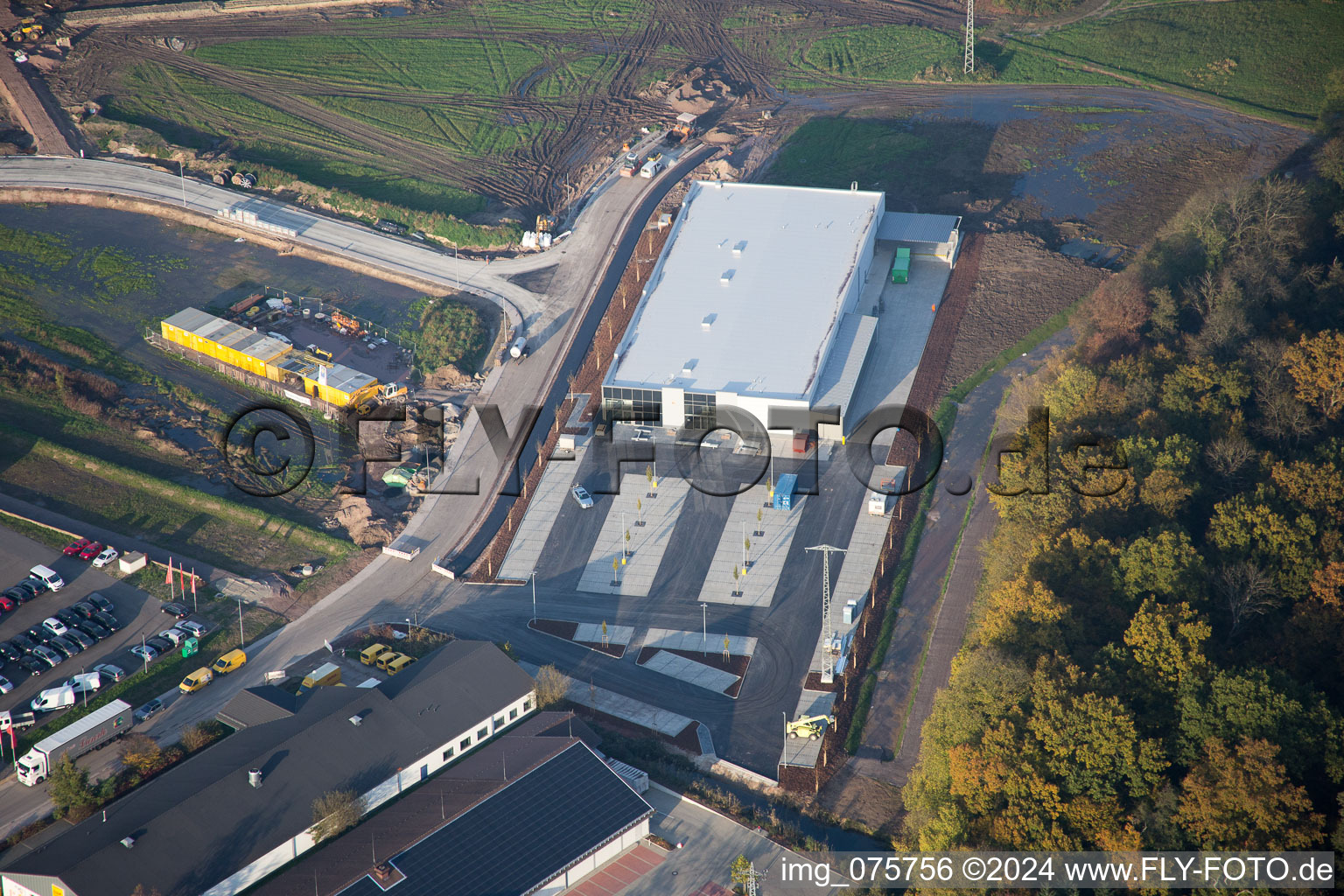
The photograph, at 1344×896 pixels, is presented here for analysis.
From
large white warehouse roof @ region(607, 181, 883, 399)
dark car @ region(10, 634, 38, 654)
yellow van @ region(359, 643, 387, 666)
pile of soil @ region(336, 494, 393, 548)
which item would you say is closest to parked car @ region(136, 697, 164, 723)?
dark car @ region(10, 634, 38, 654)

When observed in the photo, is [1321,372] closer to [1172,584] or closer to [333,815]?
[1172,584]

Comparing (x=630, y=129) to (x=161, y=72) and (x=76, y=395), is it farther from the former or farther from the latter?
(x=76, y=395)

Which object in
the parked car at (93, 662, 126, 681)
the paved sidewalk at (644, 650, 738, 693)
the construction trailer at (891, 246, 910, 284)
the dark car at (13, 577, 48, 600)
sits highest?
the construction trailer at (891, 246, 910, 284)

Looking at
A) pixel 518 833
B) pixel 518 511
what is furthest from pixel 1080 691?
pixel 518 511

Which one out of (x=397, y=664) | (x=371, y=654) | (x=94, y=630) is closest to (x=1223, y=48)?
(x=397, y=664)

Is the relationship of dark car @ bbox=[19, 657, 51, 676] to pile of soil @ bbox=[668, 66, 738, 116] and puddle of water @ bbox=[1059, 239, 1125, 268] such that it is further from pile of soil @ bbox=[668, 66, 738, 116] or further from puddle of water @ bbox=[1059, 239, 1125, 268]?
pile of soil @ bbox=[668, 66, 738, 116]

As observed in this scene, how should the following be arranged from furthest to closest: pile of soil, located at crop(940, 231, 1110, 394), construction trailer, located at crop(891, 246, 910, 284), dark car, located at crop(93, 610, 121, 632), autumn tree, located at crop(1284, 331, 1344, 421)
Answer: construction trailer, located at crop(891, 246, 910, 284)
pile of soil, located at crop(940, 231, 1110, 394)
autumn tree, located at crop(1284, 331, 1344, 421)
dark car, located at crop(93, 610, 121, 632)
